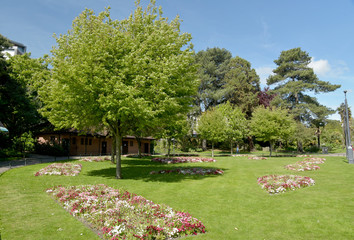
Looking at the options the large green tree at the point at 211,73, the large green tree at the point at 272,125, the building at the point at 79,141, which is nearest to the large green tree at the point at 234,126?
the large green tree at the point at 272,125

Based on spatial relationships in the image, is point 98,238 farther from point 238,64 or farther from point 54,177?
point 238,64

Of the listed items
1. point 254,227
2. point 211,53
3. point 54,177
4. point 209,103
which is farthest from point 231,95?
point 254,227

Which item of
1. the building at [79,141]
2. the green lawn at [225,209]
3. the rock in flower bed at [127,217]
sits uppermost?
the building at [79,141]

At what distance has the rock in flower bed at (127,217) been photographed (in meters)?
7.23

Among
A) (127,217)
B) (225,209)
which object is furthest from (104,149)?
(127,217)

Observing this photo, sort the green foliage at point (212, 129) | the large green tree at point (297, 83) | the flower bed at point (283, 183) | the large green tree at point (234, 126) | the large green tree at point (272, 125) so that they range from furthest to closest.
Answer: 1. the large green tree at point (297, 83)
2. the large green tree at point (234, 126)
3. the green foliage at point (212, 129)
4. the large green tree at point (272, 125)
5. the flower bed at point (283, 183)

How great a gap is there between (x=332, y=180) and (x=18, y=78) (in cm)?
3867

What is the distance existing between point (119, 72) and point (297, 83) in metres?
49.9

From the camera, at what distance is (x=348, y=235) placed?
7457 millimetres

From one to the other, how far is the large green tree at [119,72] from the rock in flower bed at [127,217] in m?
5.58

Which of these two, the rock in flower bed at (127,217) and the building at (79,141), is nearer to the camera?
the rock in flower bed at (127,217)

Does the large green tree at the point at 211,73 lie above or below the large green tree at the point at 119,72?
above

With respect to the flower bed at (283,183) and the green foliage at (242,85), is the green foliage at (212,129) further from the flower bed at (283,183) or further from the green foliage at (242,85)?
the flower bed at (283,183)

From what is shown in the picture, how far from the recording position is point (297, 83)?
Answer: 5372 cm
